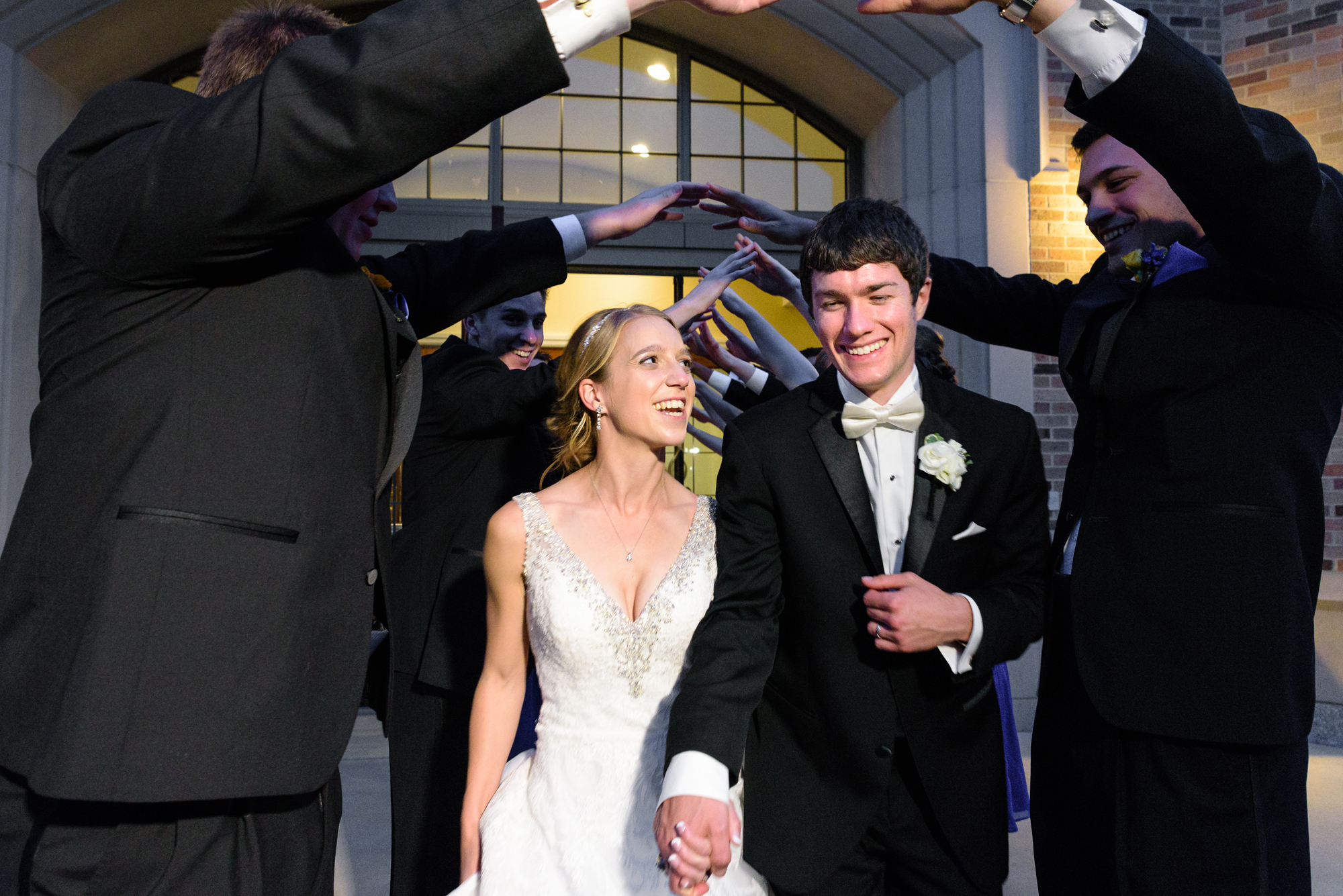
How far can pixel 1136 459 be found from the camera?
2.02 meters

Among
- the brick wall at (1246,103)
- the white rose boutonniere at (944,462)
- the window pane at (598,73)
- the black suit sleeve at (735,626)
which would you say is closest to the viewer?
the black suit sleeve at (735,626)

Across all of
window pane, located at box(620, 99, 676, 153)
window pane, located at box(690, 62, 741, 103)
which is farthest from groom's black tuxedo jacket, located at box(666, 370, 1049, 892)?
window pane, located at box(690, 62, 741, 103)

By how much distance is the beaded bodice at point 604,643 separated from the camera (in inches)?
96.9

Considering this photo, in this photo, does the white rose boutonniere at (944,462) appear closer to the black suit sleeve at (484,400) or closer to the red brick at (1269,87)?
the black suit sleeve at (484,400)

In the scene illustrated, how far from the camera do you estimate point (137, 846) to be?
57.8 inches

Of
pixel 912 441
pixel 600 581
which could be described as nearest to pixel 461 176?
pixel 600 581

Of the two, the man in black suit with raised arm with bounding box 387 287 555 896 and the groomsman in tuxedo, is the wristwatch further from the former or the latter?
the man in black suit with raised arm with bounding box 387 287 555 896

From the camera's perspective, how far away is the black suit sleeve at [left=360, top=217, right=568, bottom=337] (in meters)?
2.91

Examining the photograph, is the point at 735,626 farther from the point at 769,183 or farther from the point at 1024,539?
the point at 769,183

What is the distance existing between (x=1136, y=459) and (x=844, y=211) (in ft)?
2.71

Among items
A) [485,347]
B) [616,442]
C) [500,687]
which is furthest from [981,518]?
[485,347]

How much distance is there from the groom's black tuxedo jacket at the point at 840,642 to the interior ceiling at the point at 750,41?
5.23 metres

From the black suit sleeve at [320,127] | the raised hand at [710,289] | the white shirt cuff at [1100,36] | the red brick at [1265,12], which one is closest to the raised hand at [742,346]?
the raised hand at [710,289]

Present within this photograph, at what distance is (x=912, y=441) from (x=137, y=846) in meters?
1.62
